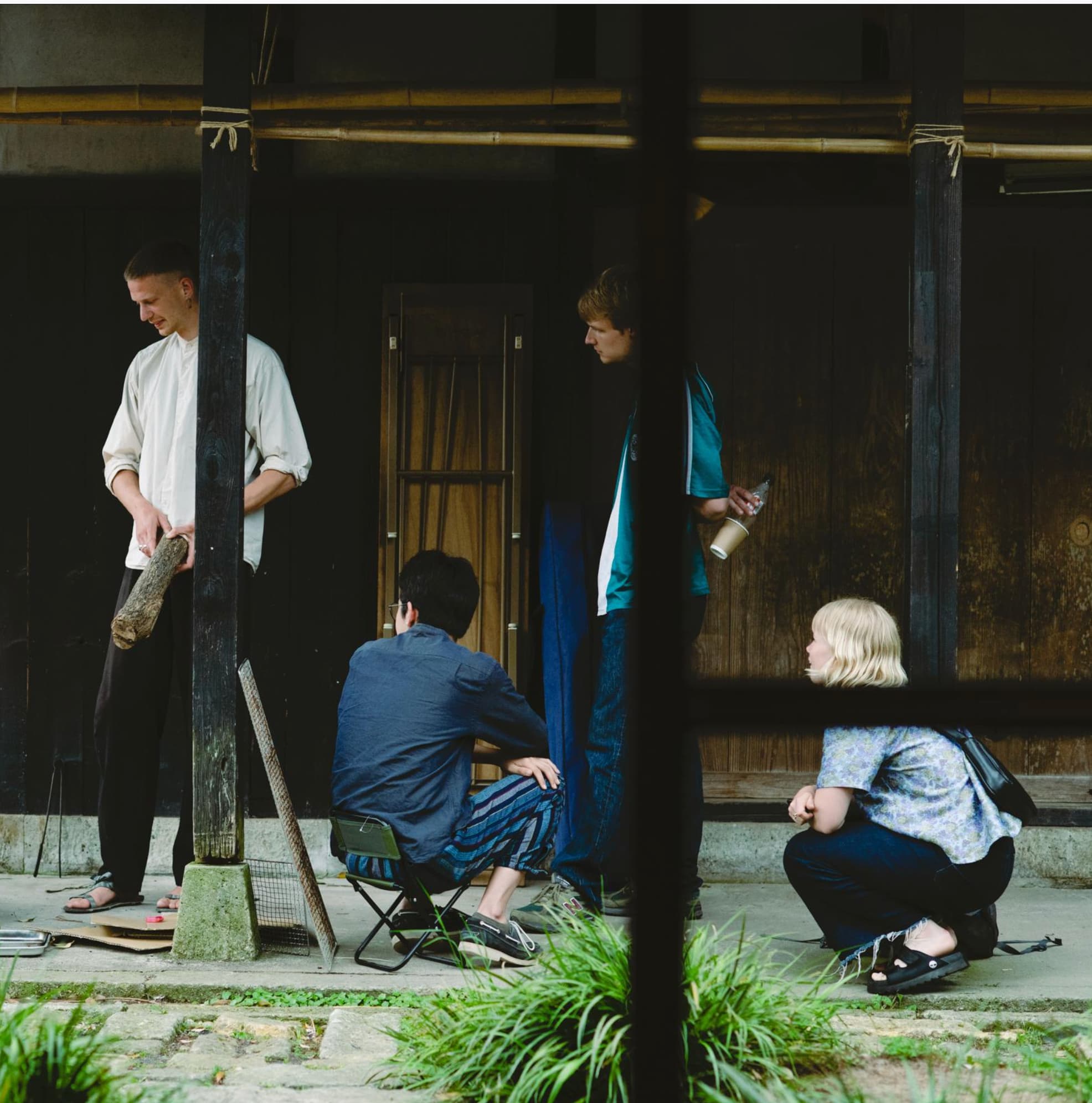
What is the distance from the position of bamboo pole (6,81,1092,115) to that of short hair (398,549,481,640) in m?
1.49

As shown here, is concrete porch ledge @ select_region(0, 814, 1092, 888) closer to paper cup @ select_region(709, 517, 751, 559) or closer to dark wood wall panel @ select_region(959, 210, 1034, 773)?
dark wood wall panel @ select_region(959, 210, 1034, 773)

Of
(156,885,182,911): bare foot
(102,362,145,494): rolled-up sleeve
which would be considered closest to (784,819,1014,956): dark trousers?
(156,885,182,911): bare foot

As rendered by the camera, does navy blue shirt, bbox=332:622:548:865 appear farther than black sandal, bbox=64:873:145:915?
No

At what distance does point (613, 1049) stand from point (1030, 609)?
3.43m

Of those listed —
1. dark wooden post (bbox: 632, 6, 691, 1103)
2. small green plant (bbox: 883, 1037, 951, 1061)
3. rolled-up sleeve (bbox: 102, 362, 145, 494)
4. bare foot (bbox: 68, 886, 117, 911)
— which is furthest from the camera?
rolled-up sleeve (bbox: 102, 362, 145, 494)

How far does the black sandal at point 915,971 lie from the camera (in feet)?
12.6

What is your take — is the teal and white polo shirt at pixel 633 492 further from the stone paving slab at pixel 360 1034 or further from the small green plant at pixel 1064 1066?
the small green plant at pixel 1064 1066

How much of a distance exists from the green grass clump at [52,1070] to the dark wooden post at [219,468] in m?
1.35

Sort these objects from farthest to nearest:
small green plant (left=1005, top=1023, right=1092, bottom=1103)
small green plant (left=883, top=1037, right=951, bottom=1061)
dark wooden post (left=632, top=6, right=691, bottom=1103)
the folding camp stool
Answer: the folding camp stool
small green plant (left=883, top=1037, right=951, bottom=1061)
small green plant (left=1005, top=1023, right=1092, bottom=1103)
dark wooden post (left=632, top=6, right=691, bottom=1103)

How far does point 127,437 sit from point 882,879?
9.44 feet

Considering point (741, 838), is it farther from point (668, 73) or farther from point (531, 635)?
point (668, 73)

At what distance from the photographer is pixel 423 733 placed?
4.12 metres

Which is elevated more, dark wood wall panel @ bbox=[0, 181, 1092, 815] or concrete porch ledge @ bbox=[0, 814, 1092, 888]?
dark wood wall panel @ bbox=[0, 181, 1092, 815]

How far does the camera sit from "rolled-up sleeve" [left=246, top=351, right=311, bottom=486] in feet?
15.1
